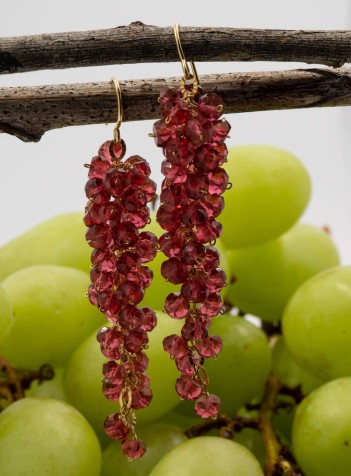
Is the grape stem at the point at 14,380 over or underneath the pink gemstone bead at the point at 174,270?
underneath

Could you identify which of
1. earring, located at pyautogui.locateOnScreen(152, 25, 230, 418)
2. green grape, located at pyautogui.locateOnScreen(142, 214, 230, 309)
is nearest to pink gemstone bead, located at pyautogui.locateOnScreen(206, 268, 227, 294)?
earring, located at pyautogui.locateOnScreen(152, 25, 230, 418)

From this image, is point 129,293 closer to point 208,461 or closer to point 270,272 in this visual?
point 208,461

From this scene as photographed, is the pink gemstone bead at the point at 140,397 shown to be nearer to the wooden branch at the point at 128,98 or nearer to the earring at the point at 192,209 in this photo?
the earring at the point at 192,209

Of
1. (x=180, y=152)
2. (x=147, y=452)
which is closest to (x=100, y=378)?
(x=147, y=452)

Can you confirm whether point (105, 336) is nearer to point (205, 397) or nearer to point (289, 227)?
point (205, 397)

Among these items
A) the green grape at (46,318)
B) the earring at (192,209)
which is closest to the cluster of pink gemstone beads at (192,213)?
the earring at (192,209)

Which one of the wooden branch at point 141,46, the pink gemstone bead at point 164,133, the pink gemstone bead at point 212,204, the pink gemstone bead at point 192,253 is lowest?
the pink gemstone bead at point 192,253
